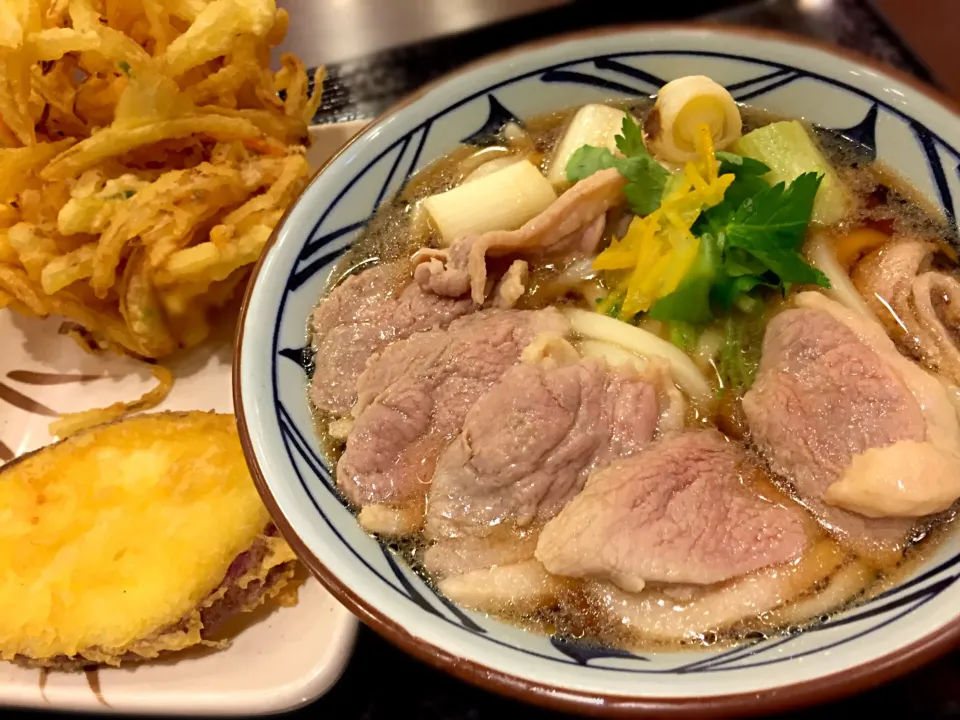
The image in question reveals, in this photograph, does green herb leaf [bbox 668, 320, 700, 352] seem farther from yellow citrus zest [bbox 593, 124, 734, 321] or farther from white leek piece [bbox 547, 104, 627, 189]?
white leek piece [bbox 547, 104, 627, 189]


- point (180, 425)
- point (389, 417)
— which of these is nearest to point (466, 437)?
point (389, 417)


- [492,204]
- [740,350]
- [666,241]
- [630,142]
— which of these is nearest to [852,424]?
[740,350]

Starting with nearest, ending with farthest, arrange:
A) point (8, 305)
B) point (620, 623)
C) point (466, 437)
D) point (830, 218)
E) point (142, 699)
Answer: point (620, 623), point (466, 437), point (142, 699), point (830, 218), point (8, 305)

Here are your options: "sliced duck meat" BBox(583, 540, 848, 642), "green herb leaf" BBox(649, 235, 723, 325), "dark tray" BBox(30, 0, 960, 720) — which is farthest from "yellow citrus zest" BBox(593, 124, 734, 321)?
"dark tray" BBox(30, 0, 960, 720)

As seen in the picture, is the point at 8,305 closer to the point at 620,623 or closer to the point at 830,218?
the point at 620,623

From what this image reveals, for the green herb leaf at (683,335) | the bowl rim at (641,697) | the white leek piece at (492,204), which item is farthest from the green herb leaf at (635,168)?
the bowl rim at (641,697)

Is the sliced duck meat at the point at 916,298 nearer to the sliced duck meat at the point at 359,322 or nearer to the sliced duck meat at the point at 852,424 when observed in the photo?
the sliced duck meat at the point at 852,424

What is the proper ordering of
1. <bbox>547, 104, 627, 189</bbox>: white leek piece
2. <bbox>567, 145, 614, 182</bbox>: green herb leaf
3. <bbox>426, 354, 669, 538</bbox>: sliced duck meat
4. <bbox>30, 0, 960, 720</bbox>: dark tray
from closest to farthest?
<bbox>426, 354, 669, 538</bbox>: sliced duck meat → <bbox>567, 145, 614, 182</bbox>: green herb leaf → <bbox>547, 104, 627, 189</bbox>: white leek piece → <bbox>30, 0, 960, 720</bbox>: dark tray
